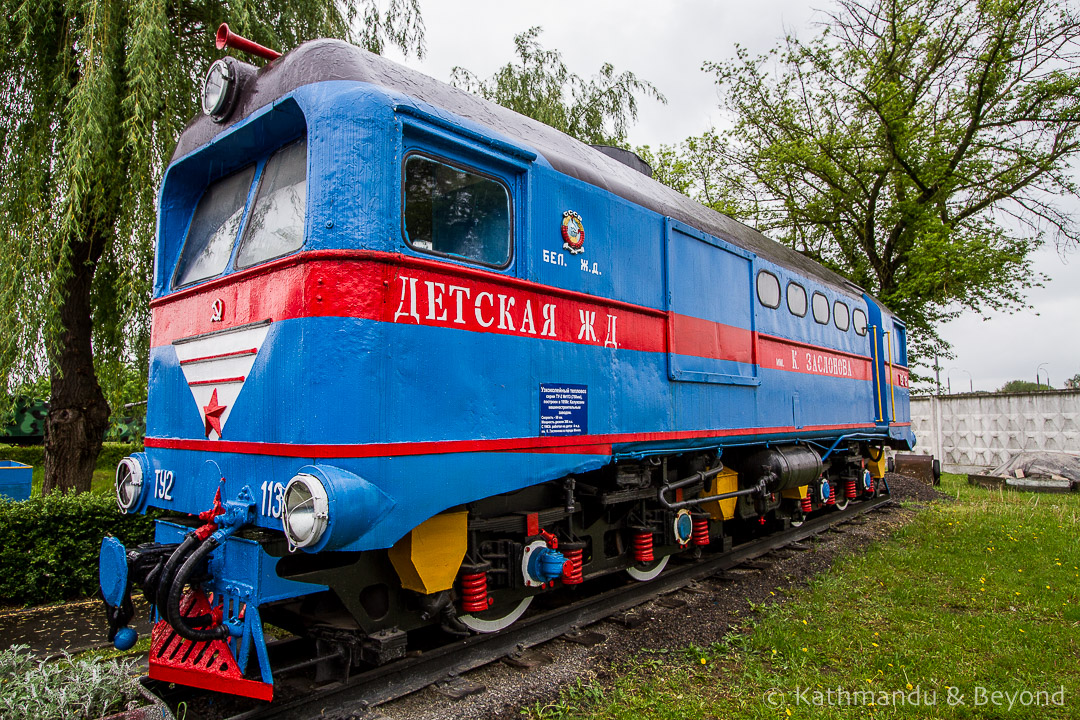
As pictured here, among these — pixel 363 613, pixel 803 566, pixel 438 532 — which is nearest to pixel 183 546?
pixel 363 613

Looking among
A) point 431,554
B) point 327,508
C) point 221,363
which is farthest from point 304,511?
point 221,363

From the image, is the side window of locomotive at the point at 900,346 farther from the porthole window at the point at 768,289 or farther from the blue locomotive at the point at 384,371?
the blue locomotive at the point at 384,371

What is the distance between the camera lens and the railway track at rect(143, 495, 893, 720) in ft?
11.5

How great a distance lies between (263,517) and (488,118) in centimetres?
285

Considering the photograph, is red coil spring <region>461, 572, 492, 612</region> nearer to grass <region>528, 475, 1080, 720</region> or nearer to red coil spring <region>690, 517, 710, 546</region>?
grass <region>528, 475, 1080, 720</region>

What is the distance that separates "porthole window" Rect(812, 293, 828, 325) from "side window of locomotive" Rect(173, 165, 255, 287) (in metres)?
7.04

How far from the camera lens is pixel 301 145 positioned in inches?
155

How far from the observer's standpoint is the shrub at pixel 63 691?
321cm

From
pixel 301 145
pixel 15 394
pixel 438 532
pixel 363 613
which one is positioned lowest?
pixel 363 613

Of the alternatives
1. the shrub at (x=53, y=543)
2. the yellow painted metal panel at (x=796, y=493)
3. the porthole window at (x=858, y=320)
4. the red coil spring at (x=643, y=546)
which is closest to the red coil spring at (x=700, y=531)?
the red coil spring at (x=643, y=546)

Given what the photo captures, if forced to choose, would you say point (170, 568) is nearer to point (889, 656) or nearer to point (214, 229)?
point (214, 229)

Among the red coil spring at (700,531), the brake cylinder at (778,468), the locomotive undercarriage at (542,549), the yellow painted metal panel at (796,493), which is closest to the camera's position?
the locomotive undercarriage at (542,549)

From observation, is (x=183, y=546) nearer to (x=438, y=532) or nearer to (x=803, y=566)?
(x=438, y=532)

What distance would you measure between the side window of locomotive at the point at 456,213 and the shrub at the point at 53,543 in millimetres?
5099
